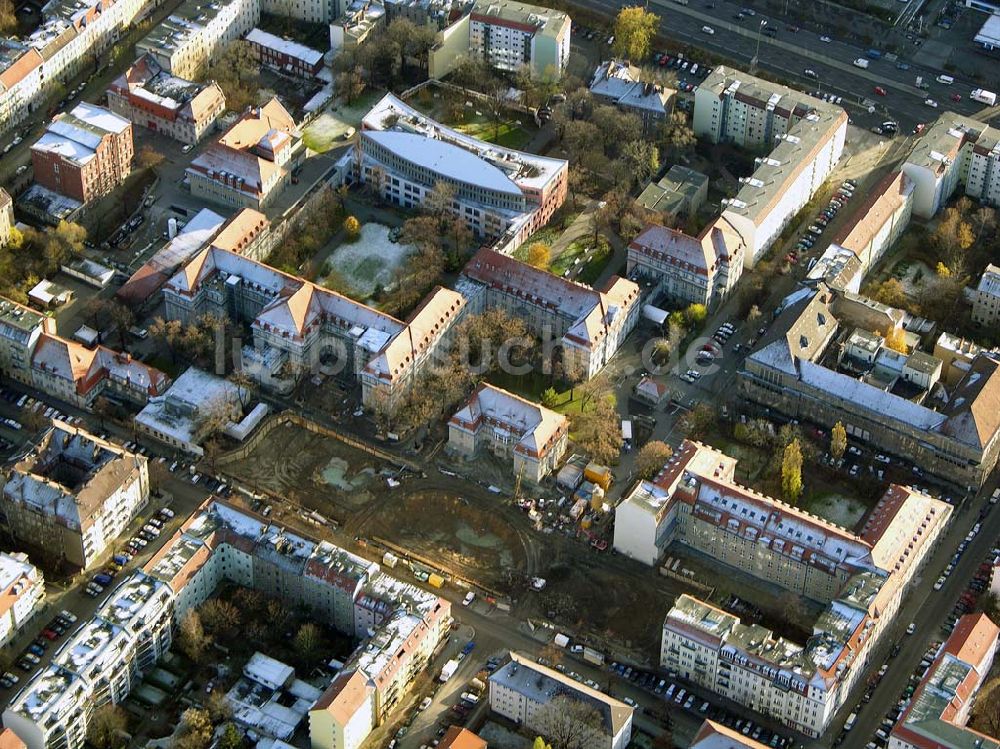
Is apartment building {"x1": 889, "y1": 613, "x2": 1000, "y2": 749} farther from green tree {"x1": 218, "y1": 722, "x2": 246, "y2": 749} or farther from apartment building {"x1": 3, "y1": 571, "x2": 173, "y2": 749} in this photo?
apartment building {"x1": 3, "y1": 571, "x2": 173, "y2": 749}

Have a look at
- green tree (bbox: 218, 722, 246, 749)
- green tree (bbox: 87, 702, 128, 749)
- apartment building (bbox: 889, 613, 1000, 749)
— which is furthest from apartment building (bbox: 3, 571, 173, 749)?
apartment building (bbox: 889, 613, 1000, 749)

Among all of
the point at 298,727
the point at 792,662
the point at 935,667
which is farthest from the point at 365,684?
the point at 935,667

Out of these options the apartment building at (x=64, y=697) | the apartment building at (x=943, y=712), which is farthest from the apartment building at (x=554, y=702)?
the apartment building at (x=64, y=697)

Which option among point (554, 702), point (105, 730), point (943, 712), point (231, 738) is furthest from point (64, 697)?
point (943, 712)

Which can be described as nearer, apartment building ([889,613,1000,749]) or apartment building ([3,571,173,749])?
apartment building ([889,613,1000,749])

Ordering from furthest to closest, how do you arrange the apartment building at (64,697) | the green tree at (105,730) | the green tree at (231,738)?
1. the green tree at (105,730)
2. the green tree at (231,738)
3. the apartment building at (64,697)

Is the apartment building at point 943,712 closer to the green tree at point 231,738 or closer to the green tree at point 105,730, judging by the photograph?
the green tree at point 231,738

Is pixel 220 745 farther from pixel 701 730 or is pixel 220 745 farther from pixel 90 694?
pixel 701 730

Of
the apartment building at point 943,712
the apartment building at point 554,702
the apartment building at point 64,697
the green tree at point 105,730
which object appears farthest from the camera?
the green tree at point 105,730

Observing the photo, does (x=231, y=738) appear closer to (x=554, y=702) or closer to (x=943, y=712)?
(x=554, y=702)

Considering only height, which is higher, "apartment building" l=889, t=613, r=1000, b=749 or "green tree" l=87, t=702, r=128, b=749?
"apartment building" l=889, t=613, r=1000, b=749
